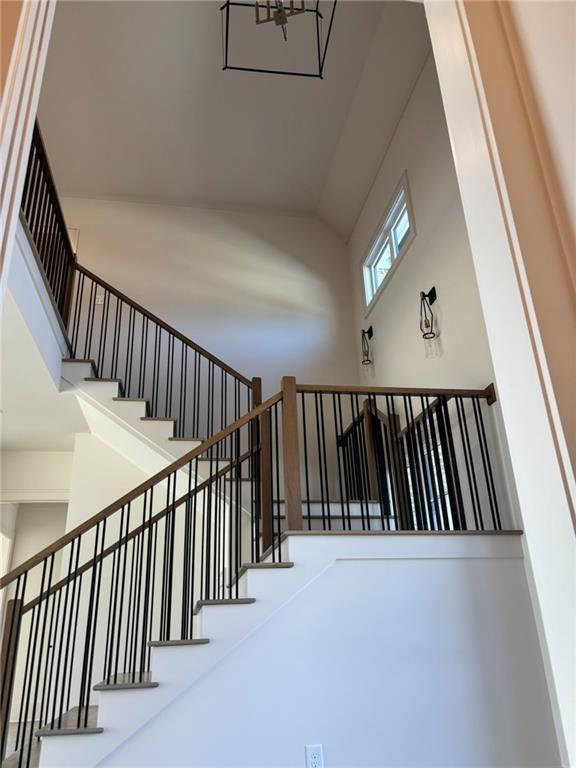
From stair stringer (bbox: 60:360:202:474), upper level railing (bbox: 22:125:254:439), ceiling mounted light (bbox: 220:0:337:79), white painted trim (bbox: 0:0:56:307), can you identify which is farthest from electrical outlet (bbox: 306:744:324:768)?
ceiling mounted light (bbox: 220:0:337:79)

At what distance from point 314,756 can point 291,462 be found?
1531 millimetres

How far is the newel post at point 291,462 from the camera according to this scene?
3.20 m

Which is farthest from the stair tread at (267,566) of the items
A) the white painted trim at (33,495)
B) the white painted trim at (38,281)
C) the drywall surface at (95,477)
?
the white painted trim at (33,495)

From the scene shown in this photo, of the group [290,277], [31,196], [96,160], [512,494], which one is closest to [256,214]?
[290,277]

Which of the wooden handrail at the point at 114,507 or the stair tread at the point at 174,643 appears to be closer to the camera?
the stair tread at the point at 174,643

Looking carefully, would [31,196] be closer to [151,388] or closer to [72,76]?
[72,76]

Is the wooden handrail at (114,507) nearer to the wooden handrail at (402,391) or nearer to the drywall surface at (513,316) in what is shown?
the wooden handrail at (402,391)

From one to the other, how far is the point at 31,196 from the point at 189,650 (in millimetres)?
3186

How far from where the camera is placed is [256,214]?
711cm

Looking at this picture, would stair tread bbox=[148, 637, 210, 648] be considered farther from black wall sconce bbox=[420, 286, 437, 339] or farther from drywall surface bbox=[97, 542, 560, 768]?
black wall sconce bbox=[420, 286, 437, 339]

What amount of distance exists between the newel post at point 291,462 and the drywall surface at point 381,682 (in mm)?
355

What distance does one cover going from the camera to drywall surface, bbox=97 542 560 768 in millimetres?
2719

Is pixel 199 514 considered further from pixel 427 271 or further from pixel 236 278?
pixel 427 271

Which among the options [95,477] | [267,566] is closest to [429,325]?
[267,566]
